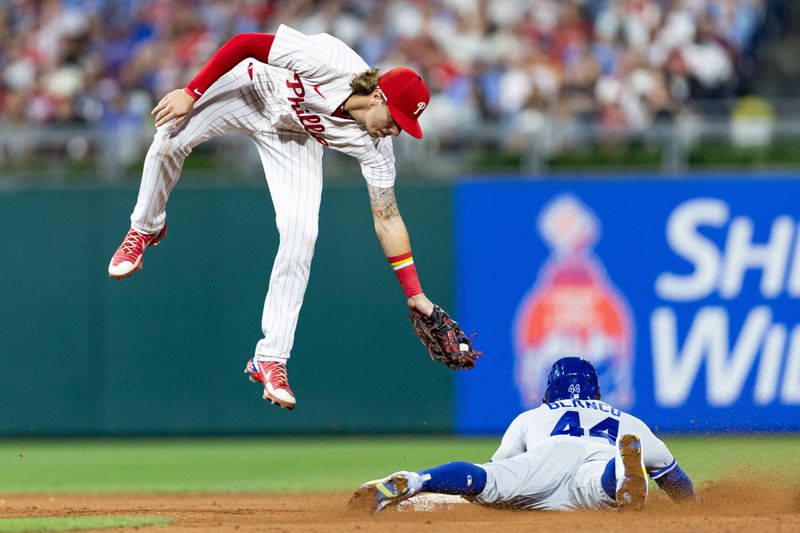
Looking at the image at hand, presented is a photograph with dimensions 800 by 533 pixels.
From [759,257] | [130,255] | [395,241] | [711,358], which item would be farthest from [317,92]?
[759,257]

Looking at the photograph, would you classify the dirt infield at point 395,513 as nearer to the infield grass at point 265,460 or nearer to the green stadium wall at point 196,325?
the infield grass at point 265,460

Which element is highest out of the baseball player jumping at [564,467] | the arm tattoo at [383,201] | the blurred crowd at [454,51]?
the blurred crowd at [454,51]

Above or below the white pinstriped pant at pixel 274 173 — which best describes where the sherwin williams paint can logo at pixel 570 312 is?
below

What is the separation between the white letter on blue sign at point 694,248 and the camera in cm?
1116

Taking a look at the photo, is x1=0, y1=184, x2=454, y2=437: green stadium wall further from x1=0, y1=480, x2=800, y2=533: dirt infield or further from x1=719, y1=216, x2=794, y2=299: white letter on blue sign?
x1=0, y1=480, x2=800, y2=533: dirt infield

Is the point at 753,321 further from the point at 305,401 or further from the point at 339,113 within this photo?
the point at 339,113

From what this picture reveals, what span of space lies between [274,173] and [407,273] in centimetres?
88

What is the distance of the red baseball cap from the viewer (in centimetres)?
673

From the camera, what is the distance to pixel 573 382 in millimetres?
6836

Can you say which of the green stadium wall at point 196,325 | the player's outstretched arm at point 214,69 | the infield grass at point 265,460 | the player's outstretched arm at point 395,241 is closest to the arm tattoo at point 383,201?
the player's outstretched arm at point 395,241

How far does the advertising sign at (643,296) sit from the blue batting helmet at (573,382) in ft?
14.1

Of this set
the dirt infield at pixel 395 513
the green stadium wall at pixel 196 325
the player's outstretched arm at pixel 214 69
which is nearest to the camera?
the dirt infield at pixel 395 513

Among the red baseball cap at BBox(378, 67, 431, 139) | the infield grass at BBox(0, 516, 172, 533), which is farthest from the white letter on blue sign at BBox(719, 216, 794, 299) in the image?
the infield grass at BBox(0, 516, 172, 533)

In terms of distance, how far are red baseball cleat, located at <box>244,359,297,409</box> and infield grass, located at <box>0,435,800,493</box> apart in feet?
5.94
